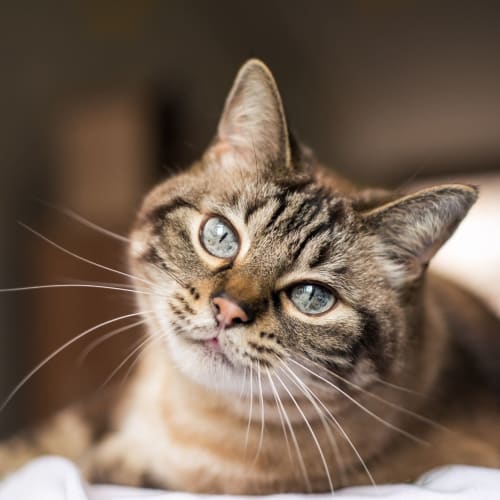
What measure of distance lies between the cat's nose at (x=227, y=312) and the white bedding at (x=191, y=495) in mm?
266

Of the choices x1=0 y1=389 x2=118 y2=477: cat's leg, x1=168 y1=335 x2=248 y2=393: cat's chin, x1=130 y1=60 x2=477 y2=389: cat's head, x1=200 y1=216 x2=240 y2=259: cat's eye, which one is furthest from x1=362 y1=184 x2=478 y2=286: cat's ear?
x1=0 y1=389 x2=118 y2=477: cat's leg

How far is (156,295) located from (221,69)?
2603 millimetres

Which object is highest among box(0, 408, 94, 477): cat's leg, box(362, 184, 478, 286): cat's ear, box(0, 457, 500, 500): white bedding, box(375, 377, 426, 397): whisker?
box(362, 184, 478, 286): cat's ear

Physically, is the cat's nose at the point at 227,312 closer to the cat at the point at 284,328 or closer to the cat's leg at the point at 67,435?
the cat at the point at 284,328

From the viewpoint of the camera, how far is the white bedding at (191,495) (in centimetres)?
81

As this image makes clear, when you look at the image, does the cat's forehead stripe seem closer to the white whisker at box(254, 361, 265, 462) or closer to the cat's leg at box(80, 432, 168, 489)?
the white whisker at box(254, 361, 265, 462)

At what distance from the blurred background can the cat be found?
1.28m

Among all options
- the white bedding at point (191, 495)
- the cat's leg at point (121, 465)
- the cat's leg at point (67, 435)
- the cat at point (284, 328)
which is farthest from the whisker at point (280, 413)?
the cat's leg at point (67, 435)

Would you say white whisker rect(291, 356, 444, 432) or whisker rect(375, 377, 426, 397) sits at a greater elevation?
whisker rect(375, 377, 426, 397)

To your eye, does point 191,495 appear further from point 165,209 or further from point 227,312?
point 165,209

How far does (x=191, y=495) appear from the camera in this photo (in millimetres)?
872

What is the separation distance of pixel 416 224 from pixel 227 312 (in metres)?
0.37

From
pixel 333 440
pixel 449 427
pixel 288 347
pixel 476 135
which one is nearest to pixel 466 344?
pixel 449 427

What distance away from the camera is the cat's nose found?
0.90 metres
